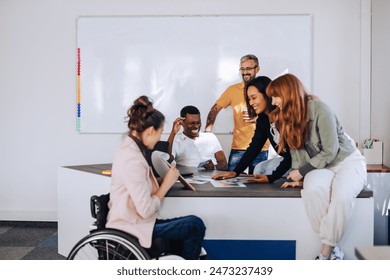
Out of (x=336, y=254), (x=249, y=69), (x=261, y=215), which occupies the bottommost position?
(x=336, y=254)

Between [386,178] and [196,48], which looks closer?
[386,178]

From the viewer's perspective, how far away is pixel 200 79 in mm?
3652

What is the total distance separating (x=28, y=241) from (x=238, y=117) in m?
1.47

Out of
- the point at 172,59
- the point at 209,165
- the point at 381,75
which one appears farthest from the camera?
the point at 172,59

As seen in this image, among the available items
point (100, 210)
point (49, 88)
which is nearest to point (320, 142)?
point (100, 210)

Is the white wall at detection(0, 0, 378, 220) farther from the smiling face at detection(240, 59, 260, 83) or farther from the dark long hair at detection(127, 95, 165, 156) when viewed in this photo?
the dark long hair at detection(127, 95, 165, 156)

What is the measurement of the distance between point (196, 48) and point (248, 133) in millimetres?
783

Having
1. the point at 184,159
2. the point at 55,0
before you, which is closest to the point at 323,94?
the point at 184,159

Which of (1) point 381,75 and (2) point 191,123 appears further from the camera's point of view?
(1) point 381,75

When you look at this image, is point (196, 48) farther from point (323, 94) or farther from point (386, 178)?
point (386, 178)

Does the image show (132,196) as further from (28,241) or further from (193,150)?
(28,241)

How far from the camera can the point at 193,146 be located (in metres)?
2.78

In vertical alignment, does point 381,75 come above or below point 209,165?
above

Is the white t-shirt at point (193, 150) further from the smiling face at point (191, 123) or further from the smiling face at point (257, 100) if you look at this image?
the smiling face at point (257, 100)
